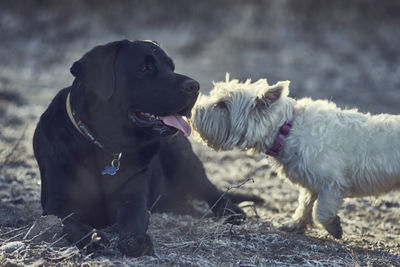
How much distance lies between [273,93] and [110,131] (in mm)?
1722

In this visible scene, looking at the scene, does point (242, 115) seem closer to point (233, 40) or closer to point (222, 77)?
point (222, 77)

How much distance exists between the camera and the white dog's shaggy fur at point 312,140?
5.44 metres

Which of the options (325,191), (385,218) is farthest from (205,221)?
(385,218)

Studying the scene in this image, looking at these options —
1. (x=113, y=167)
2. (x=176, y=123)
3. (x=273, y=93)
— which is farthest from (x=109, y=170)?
(x=273, y=93)

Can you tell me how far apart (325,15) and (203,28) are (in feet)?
14.6

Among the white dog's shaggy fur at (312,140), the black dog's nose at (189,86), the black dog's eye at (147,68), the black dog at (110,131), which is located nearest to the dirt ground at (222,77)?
the black dog at (110,131)

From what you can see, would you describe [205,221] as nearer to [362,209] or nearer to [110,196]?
[110,196]

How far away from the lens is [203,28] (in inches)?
842

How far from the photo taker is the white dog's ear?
215 inches

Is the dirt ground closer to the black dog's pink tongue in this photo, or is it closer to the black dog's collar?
the black dog's collar

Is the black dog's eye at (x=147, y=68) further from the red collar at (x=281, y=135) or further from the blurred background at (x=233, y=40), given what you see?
the blurred background at (x=233, y=40)

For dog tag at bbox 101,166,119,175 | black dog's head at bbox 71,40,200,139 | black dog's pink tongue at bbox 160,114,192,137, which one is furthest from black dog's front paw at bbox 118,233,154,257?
black dog's pink tongue at bbox 160,114,192,137

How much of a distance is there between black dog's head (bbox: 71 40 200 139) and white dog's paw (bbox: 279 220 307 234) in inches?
69.3

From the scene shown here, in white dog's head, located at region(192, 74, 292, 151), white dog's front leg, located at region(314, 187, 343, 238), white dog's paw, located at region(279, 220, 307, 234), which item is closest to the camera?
white dog's front leg, located at region(314, 187, 343, 238)
